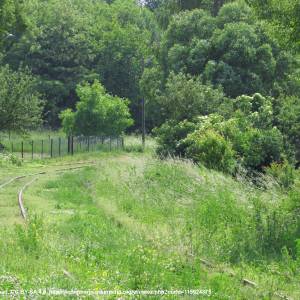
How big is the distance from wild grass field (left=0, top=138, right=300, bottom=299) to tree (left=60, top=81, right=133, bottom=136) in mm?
35107

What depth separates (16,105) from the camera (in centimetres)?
4941

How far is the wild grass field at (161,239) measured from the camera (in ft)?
34.4

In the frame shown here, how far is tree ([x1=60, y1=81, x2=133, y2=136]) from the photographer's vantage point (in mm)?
59094

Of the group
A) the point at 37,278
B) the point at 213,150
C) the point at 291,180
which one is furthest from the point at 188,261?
the point at 213,150

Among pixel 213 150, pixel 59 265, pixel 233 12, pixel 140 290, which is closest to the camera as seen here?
pixel 140 290

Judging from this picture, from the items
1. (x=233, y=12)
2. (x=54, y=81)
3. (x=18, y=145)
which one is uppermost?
(x=233, y=12)

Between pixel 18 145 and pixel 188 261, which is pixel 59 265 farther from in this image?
pixel 18 145

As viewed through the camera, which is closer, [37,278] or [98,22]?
[37,278]

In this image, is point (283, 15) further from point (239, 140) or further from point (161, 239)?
point (239, 140)

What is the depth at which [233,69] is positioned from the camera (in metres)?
49.5

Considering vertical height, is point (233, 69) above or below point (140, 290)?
above

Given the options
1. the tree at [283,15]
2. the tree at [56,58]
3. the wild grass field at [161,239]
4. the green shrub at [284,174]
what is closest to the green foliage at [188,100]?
the green shrub at [284,174]

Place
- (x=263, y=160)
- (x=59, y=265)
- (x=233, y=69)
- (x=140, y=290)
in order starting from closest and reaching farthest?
(x=140, y=290) → (x=59, y=265) → (x=263, y=160) → (x=233, y=69)

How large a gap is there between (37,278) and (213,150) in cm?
2027
